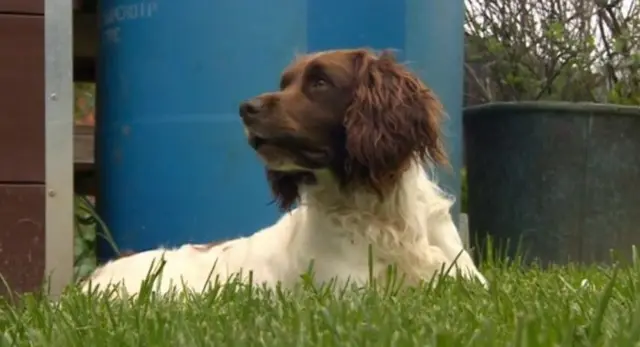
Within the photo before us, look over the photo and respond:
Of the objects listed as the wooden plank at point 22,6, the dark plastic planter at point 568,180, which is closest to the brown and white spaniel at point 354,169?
the wooden plank at point 22,6

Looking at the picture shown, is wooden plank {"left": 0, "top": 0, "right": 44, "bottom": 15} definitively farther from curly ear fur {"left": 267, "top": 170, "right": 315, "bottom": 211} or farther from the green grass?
the green grass

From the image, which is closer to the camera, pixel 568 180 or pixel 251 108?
pixel 251 108

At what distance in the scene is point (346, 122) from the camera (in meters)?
2.74

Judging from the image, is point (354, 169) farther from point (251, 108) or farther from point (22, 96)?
point (22, 96)

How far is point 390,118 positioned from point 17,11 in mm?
1120

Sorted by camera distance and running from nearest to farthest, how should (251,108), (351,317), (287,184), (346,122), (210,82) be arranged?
(351,317) → (251,108) → (346,122) → (287,184) → (210,82)

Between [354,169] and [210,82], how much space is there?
3.04 ft

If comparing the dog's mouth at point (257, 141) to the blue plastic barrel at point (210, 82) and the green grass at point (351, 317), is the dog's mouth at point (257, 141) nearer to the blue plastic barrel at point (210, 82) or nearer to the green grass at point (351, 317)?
the green grass at point (351, 317)

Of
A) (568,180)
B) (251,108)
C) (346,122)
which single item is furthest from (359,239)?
(568,180)

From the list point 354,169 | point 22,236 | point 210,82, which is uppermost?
point 210,82

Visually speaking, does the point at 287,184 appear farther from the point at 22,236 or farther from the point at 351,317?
the point at 351,317

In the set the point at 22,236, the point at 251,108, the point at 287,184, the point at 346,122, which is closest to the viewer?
the point at 251,108

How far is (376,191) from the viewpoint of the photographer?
277 cm

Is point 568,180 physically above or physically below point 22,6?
below
